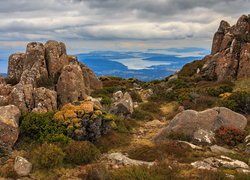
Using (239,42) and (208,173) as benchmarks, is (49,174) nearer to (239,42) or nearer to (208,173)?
(208,173)

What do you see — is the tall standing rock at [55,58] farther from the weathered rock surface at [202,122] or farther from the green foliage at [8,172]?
the green foliage at [8,172]

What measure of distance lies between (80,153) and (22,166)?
9.03 ft

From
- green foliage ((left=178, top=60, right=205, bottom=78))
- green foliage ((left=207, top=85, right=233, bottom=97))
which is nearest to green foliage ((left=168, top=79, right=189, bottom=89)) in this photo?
green foliage ((left=207, top=85, right=233, bottom=97))

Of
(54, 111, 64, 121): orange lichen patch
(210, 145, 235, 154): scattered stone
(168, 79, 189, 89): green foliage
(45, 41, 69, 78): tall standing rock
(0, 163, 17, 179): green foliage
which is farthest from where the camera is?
(168, 79, 189, 89): green foliage

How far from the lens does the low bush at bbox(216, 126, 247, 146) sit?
20.3 metres

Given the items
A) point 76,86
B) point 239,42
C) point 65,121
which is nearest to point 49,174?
point 65,121

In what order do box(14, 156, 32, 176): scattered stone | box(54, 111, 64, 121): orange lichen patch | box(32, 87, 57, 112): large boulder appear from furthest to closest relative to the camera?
box(32, 87, 57, 112): large boulder, box(54, 111, 64, 121): orange lichen patch, box(14, 156, 32, 176): scattered stone

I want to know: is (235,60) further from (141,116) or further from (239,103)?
(141,116)

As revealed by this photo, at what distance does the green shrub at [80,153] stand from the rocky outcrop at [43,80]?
695cm

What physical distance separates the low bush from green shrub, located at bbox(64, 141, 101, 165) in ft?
27.1

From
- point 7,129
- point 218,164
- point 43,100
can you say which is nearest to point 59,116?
point 7,129

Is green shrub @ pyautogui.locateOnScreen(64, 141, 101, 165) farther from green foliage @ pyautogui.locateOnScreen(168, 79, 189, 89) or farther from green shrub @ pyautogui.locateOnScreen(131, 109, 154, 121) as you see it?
green foliage @ pyautogui.locateOnScreen(168, 79, 189, 89)

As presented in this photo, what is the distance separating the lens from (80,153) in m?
16.1

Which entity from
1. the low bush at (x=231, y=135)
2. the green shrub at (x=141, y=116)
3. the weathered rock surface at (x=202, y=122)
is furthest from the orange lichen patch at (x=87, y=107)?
the green shrub at (x=141, y=116)
